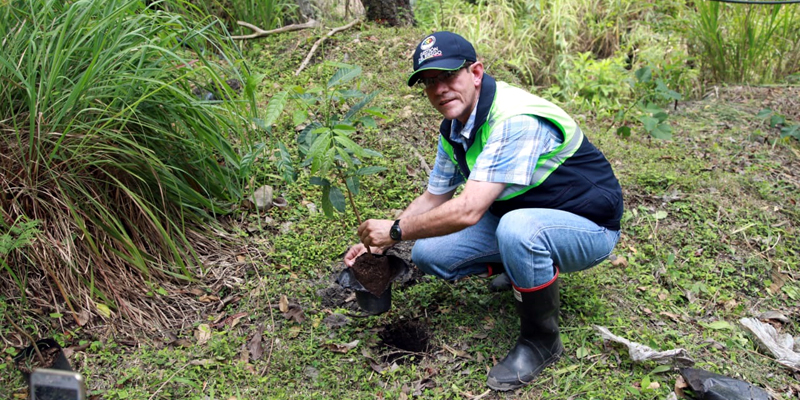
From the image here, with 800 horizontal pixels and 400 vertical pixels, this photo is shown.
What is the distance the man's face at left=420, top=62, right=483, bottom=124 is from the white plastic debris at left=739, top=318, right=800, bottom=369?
1.69 m

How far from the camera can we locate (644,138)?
4645mm

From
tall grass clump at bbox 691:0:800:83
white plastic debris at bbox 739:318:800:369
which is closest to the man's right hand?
white plastic debris at bbox 739:318:800:369

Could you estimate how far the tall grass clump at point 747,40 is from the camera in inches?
213

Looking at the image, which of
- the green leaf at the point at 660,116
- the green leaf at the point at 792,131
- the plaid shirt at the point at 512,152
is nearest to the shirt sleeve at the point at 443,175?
the plaid shirt at the point at 512,152

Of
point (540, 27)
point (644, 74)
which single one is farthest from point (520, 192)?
point (540, 27)

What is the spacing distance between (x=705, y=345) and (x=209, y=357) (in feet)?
7.24

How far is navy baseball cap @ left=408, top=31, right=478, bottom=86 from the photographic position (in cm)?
227

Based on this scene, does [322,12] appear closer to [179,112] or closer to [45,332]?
[179,112]

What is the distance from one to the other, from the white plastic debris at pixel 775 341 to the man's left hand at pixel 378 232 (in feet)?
5.72

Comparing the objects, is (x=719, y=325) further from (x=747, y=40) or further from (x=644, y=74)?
(x=747, y=40)

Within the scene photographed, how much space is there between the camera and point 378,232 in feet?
8.11

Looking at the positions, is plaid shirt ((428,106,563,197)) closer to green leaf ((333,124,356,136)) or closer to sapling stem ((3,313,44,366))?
green leaf ((333,124,356,136))

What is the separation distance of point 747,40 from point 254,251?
4.96m

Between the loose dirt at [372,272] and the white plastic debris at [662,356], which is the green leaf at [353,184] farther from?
the white plastic debris at [662,356]
